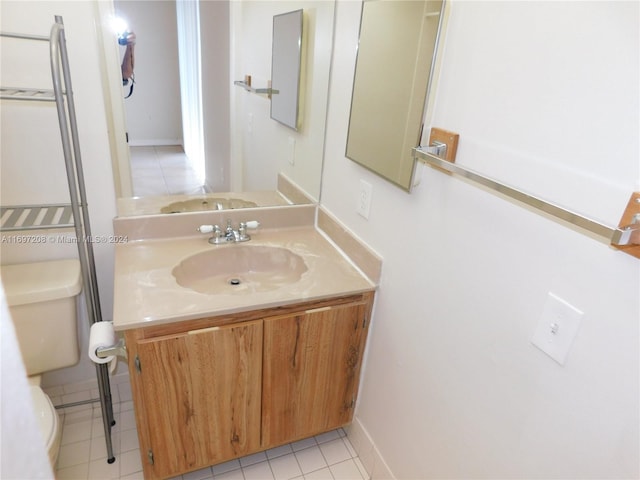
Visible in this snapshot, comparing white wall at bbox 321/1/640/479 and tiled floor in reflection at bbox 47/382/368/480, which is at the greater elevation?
white wall at bbox 321/1/640/479

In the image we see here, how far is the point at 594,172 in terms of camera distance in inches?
28.8

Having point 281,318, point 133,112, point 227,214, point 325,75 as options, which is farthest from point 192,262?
point 325,75

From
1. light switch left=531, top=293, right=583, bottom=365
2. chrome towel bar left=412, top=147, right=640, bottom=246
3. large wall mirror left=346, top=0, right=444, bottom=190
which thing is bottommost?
light switch left=531, top=293, right=583, bottom=365

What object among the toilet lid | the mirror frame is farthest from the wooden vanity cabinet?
the mirror frame

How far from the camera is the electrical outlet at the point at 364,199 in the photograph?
1.44m

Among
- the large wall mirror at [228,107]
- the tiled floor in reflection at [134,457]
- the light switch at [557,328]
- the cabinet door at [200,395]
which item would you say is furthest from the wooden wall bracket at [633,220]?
the tiled floor in reflection at [134,457]

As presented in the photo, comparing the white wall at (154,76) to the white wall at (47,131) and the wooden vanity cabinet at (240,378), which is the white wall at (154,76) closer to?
the white wall at (47,131)

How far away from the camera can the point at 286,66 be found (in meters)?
1.68

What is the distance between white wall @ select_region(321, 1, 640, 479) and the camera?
0.71 m

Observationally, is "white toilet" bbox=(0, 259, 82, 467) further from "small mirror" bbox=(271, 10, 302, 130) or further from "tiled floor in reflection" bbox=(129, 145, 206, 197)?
"small mirror" bbox=(271, 10, 302, 130)

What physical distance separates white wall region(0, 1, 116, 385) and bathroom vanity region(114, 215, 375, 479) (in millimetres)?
239

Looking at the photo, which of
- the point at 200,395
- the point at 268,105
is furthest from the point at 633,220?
the point at 268,105

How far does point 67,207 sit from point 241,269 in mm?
661

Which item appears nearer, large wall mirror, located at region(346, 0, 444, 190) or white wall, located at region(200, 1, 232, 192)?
large wall mirror, located at region(346, 0, 444, 190)
